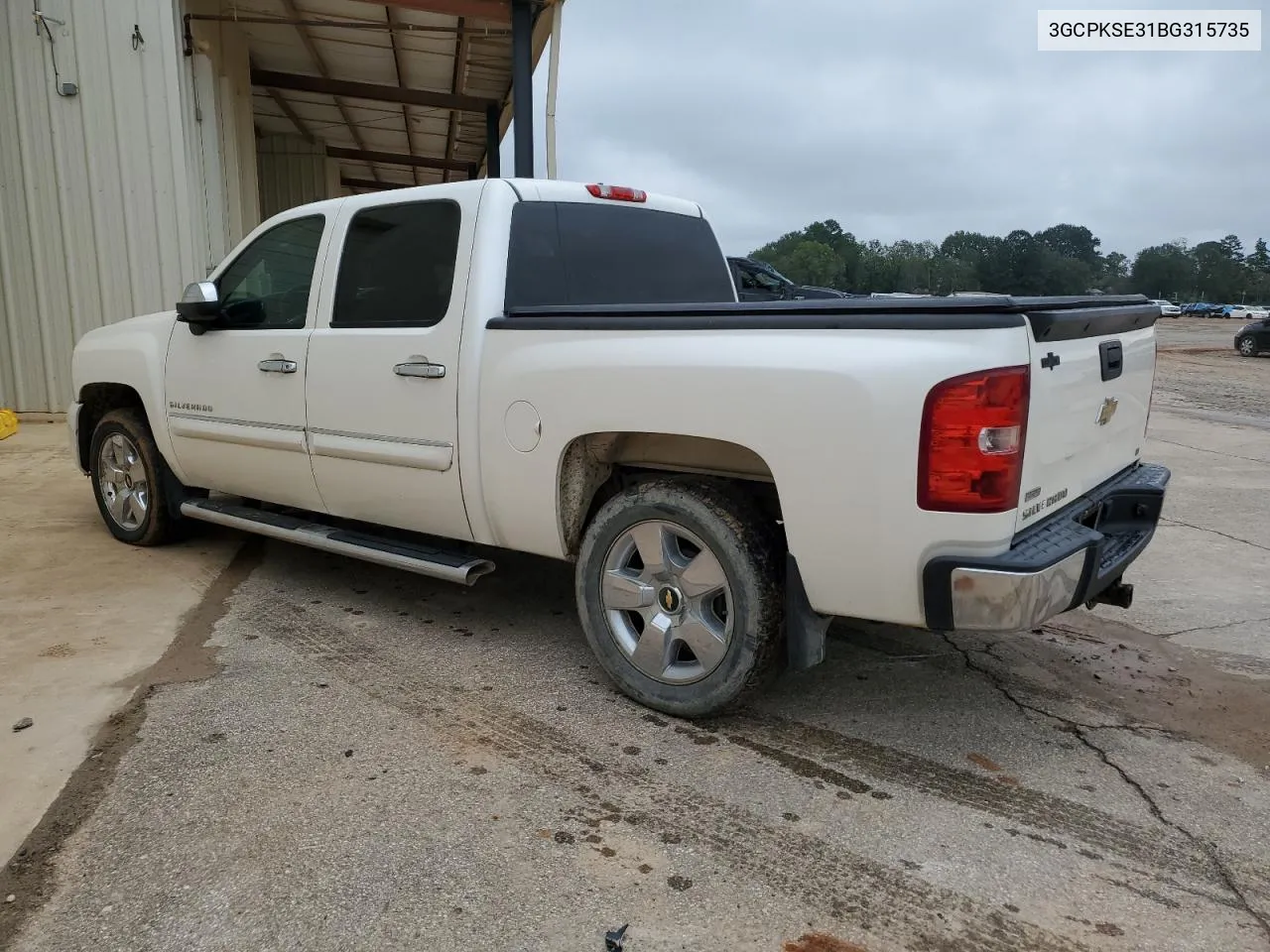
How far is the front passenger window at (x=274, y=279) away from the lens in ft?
14.7

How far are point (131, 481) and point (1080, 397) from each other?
4.96 metres

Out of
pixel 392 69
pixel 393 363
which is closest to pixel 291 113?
pixel 392 69

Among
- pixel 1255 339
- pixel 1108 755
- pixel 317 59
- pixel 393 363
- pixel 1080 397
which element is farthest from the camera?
pixel 1255 339

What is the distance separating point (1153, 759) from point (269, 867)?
278 centimetres

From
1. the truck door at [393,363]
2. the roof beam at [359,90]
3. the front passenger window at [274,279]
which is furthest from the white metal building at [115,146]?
the truck door at [393,363]

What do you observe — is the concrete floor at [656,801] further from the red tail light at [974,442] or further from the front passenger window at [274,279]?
the front passenger window at [274,279]

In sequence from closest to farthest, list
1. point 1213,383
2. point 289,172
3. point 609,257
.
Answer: point 609,257 < point 1213,383 < point 289,172

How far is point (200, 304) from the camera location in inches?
183

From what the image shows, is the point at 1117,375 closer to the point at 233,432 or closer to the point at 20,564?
the point at 233,432

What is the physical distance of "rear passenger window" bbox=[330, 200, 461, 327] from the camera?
393 centimetres

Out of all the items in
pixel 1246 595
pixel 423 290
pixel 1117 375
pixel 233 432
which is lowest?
pixel 1246 595

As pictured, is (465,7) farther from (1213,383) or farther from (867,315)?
(1213,383)

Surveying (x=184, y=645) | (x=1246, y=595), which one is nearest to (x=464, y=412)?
(x=184, y=645)

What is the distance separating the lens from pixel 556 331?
136 inches
